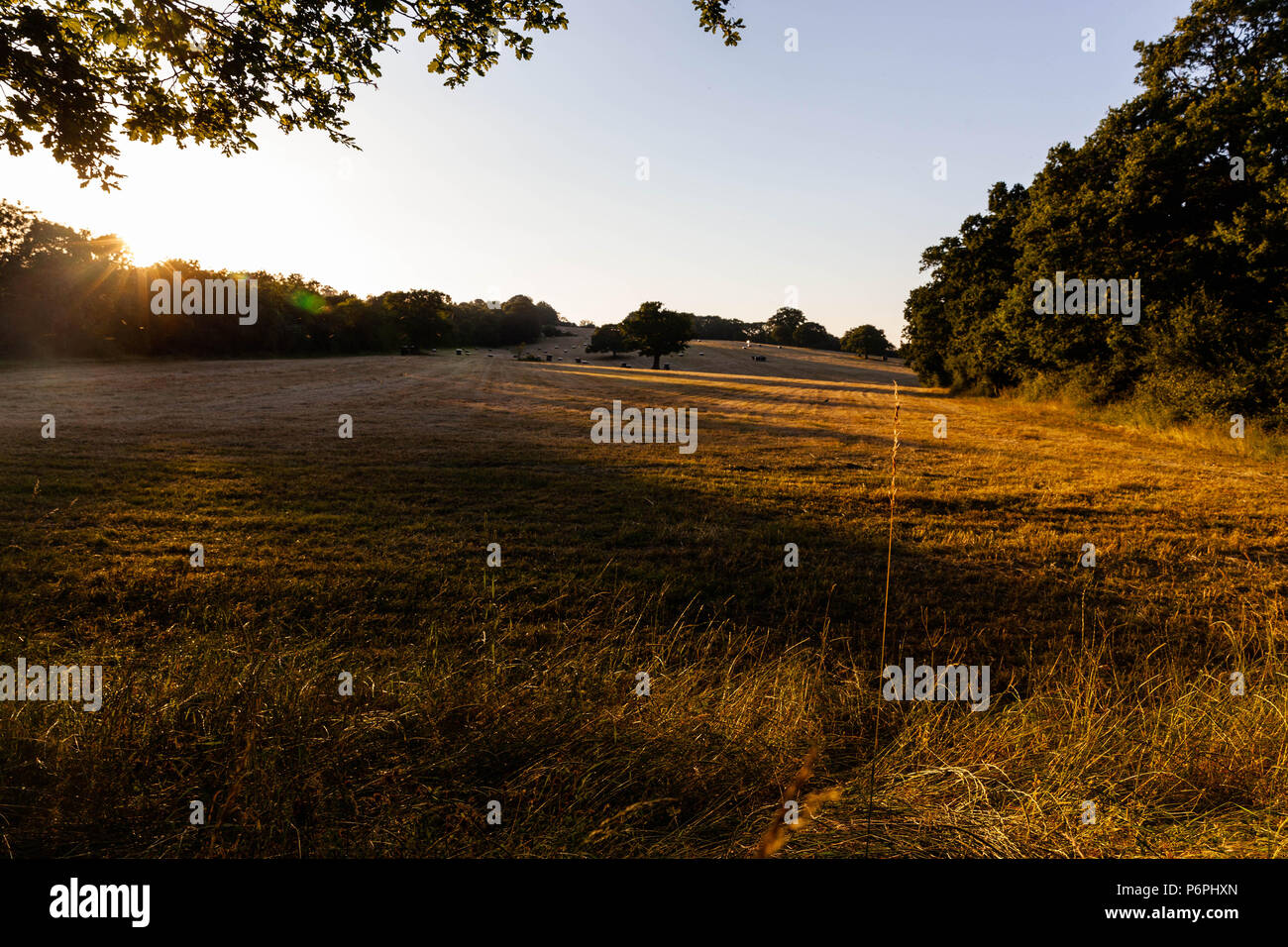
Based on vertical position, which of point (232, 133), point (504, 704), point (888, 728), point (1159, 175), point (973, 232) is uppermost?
point (973, 232)

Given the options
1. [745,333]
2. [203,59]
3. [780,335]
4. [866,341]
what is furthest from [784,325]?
[203,59]

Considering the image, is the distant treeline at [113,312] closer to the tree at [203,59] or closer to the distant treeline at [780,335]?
the distant treeline at [780,335]

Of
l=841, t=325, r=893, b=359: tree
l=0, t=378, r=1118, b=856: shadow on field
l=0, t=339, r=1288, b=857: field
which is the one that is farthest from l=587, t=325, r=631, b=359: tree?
l=0, t=378, r=1118, b=856: shadow on field

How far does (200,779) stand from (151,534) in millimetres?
7672

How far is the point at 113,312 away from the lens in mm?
51188

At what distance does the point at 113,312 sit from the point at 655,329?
56.4 m

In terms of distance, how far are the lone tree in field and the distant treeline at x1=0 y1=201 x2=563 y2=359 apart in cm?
3832

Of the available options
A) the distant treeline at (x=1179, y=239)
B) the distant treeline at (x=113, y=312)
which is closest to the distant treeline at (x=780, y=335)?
the distant treeline at (x=113, y=312)

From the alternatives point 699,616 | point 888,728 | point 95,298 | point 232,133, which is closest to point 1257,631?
point 888,728

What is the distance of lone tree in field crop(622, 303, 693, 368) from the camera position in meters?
73.8

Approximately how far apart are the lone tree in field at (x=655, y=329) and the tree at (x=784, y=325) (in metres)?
57.8

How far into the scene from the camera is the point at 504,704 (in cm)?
292

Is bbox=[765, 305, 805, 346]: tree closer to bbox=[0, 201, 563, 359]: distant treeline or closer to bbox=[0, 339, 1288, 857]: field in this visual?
bbox=[0, 201, 563, 359]: distant treeline
